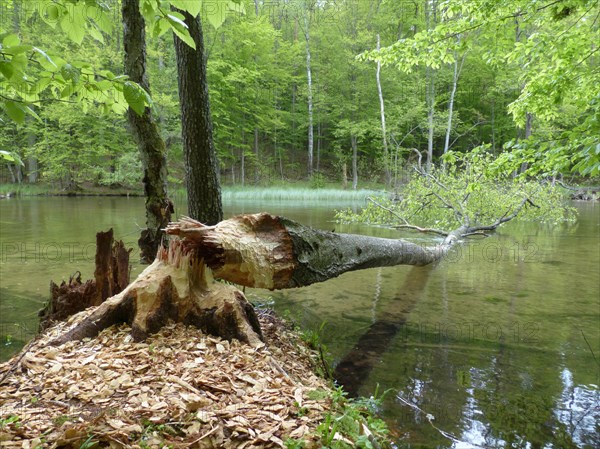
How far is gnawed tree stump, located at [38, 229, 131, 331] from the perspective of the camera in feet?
12.3

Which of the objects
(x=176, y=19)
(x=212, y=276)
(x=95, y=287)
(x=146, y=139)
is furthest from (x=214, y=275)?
(x=146, y=139)

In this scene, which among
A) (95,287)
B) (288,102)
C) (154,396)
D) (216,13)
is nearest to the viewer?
(216,13)

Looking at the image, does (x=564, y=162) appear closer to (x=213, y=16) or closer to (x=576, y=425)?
(x=576, y=425)

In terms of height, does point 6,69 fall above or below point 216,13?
below

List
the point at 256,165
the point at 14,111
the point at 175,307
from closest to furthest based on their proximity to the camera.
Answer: the point at 14,111, the point at 175,307, the point at 256,165

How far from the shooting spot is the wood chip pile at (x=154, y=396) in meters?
1.81

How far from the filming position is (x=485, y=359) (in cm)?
391

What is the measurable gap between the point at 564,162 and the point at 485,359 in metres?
2.38

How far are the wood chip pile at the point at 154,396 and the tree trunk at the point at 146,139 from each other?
2.51m

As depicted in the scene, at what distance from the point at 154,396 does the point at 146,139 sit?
388 cm

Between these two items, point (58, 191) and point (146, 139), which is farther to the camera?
point (58, 191)

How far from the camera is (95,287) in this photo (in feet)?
12.8

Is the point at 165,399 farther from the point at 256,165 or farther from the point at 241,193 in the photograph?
the point at 256,165

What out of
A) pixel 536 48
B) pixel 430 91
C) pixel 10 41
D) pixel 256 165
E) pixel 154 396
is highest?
pixel 430 91
